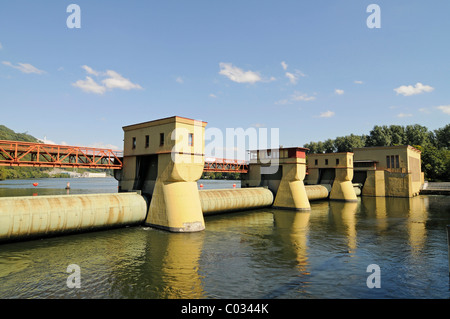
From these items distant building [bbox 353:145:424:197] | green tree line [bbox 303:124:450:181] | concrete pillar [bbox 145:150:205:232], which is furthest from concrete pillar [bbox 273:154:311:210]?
green tree line [bbox 303:124:450:181]

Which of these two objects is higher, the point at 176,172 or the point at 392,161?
the point at 392,161

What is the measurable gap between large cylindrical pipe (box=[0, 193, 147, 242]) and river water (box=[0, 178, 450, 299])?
875 millimetres

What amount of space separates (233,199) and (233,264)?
20.8m

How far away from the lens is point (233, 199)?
123 feet

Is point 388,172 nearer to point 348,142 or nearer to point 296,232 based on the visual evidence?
point 296,232

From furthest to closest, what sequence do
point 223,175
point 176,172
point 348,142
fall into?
point 223,175 → point 348,142 → point 176,172

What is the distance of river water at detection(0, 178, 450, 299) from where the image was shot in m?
13.0

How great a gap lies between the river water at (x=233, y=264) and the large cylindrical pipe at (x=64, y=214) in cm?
88

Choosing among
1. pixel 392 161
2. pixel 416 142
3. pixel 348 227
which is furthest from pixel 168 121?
pixel 416 142

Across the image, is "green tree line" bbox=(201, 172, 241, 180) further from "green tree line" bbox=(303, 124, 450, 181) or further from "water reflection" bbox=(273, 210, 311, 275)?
"water reflection" bbox=(273, 210, 311, 275)

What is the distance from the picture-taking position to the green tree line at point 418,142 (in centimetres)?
8662

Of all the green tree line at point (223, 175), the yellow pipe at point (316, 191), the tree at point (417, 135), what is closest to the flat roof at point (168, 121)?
the yellow pipe at point (316, 191)

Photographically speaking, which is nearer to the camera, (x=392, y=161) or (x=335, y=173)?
(x=335, y=173)
